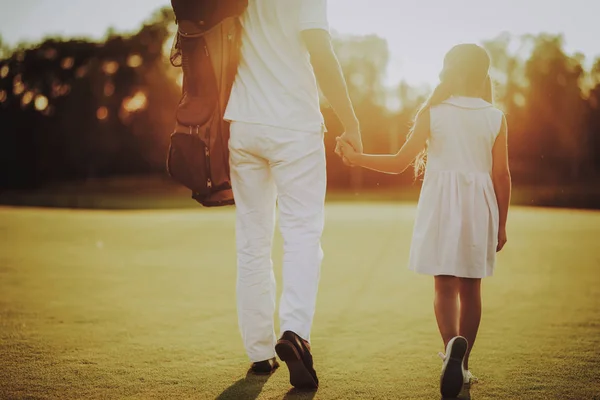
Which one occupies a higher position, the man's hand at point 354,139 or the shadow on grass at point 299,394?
the man's hand at point 354,139

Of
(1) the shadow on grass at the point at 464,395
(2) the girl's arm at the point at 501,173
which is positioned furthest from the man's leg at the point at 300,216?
(2) the girl's arm at the point at 501,173

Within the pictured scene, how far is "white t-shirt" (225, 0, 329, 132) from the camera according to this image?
318cm

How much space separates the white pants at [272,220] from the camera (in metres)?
3.22

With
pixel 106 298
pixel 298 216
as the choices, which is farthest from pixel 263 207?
pixel 106 298

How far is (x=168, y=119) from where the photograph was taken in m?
54.7

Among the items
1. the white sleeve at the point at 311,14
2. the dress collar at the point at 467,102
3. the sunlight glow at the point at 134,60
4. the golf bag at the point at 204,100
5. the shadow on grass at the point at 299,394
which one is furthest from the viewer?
the sunlight glow at the point at 134,60

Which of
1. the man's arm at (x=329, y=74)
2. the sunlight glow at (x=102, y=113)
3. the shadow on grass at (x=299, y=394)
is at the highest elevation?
the man's arm at (x=329, y=74)

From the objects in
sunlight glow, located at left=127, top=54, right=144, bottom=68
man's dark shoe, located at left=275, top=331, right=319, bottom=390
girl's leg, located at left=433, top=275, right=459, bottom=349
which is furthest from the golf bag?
sunlight glow, located at left=127, top=54, right=144, bottom=68

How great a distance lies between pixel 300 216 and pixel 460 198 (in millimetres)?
784

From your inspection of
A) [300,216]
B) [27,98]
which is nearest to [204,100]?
[300,216]

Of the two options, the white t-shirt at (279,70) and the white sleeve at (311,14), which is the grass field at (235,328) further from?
the white sleeve at (311,14)

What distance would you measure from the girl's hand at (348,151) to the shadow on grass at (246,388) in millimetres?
1161

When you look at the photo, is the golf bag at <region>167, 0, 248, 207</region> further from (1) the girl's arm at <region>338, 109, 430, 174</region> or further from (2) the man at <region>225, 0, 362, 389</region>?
(1) the girl's arm at <region>338, 109, 430, 174</region>

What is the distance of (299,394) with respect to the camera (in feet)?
10.1
